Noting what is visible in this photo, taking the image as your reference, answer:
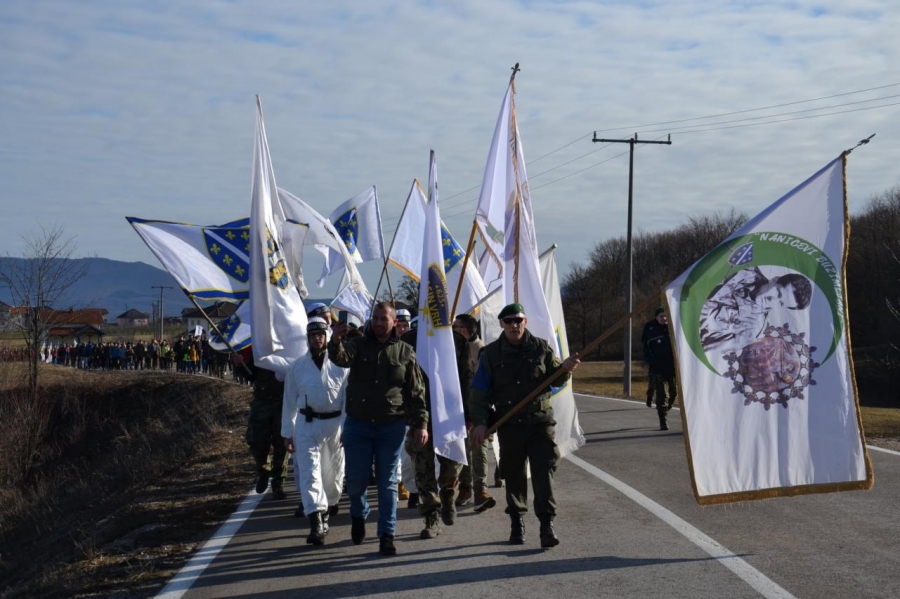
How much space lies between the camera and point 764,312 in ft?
23.9

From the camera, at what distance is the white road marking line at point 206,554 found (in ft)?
21.8

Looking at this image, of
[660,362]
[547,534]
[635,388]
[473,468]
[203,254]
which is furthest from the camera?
[635,388]

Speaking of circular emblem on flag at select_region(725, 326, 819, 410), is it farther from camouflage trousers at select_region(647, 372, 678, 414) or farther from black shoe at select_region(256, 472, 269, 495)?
camouflage trousers at select_region(647, 372, 678, 414)

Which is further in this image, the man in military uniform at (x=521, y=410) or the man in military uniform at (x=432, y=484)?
the man in military uniform at (x=432, y=484)

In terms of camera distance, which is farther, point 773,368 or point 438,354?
point 438,354

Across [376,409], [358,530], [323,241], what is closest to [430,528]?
[358,530]

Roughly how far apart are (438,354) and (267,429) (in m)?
2.68

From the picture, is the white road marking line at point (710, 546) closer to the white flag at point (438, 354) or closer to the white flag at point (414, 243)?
the white flag at point (438, 354)

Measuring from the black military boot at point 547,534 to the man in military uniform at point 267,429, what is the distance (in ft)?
12.1

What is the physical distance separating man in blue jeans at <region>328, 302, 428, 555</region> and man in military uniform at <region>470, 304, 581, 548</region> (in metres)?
0.59

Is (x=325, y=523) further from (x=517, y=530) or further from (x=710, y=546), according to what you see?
(x=710, y=546)

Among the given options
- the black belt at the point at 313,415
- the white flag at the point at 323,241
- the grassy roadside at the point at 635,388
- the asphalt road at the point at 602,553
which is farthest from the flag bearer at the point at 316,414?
the grassy roadside at the point at 635,388

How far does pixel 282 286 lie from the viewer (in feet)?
34.4

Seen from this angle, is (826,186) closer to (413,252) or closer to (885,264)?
(413,252)
